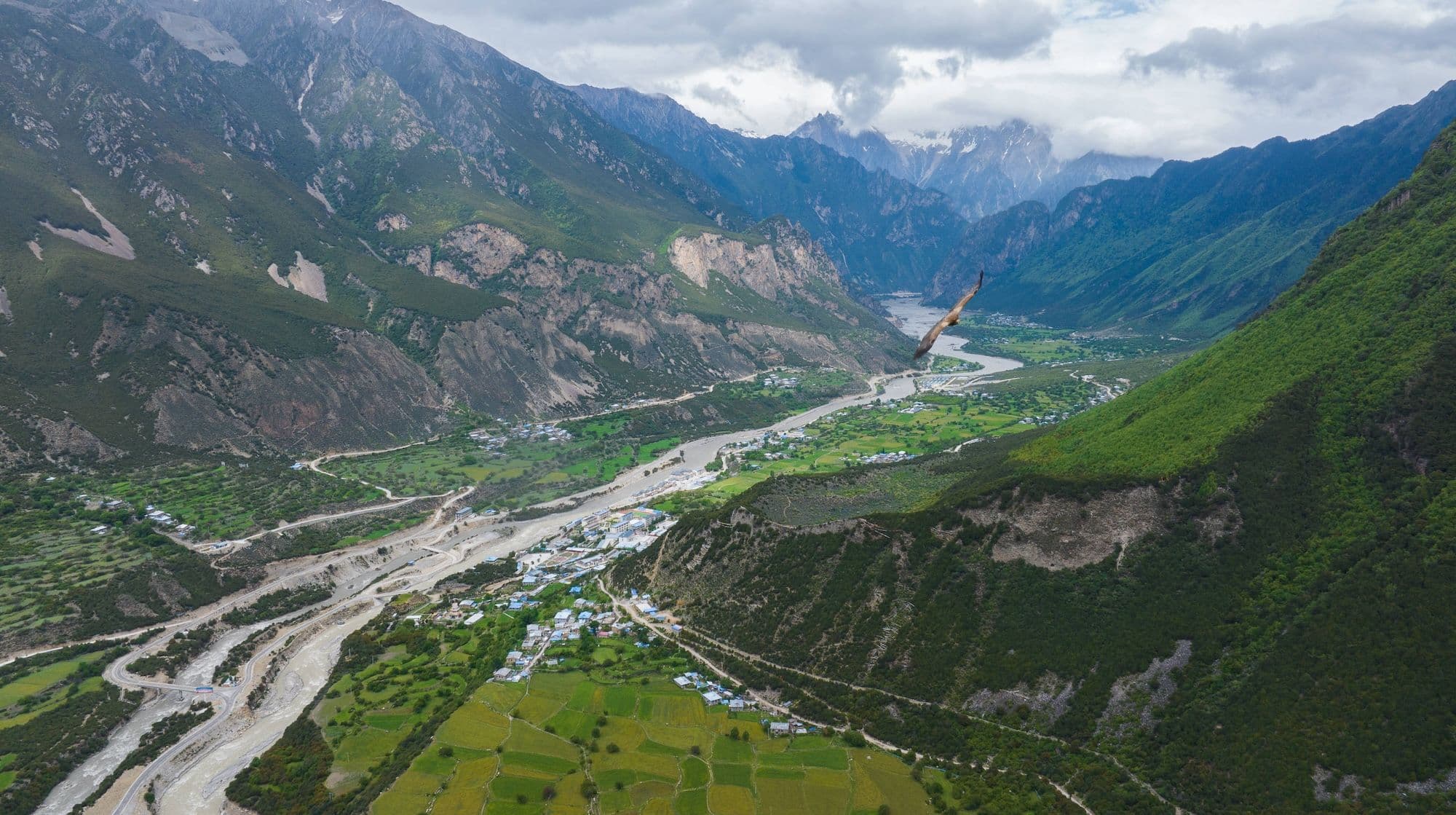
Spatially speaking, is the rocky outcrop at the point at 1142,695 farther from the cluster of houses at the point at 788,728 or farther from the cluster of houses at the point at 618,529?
the cluster of houses at the point at 618,529

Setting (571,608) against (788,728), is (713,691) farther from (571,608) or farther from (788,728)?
(571,608)

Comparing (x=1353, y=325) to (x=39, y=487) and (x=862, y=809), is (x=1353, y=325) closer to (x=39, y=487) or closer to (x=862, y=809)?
(x=862, y=809)

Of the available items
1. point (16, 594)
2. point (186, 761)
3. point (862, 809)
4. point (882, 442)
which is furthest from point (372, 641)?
point (882, 442)

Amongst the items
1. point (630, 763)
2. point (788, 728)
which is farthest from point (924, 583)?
point (630, 763)

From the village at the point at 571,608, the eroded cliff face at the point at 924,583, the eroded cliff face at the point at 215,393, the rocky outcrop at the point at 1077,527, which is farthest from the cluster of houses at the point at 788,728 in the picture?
the eroded cliff face at the point at 215,393

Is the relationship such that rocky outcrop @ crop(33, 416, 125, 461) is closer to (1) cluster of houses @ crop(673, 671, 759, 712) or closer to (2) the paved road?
(2) the paved road

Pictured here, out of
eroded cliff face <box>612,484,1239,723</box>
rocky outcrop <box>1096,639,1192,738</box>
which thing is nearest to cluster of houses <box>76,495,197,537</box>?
eroded cliff face <box>612,484,1239,723</box>

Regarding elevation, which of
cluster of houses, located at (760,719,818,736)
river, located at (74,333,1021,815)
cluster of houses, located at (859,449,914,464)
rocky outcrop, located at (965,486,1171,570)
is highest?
rocky outcrop, located at (965,486,1171,570)
